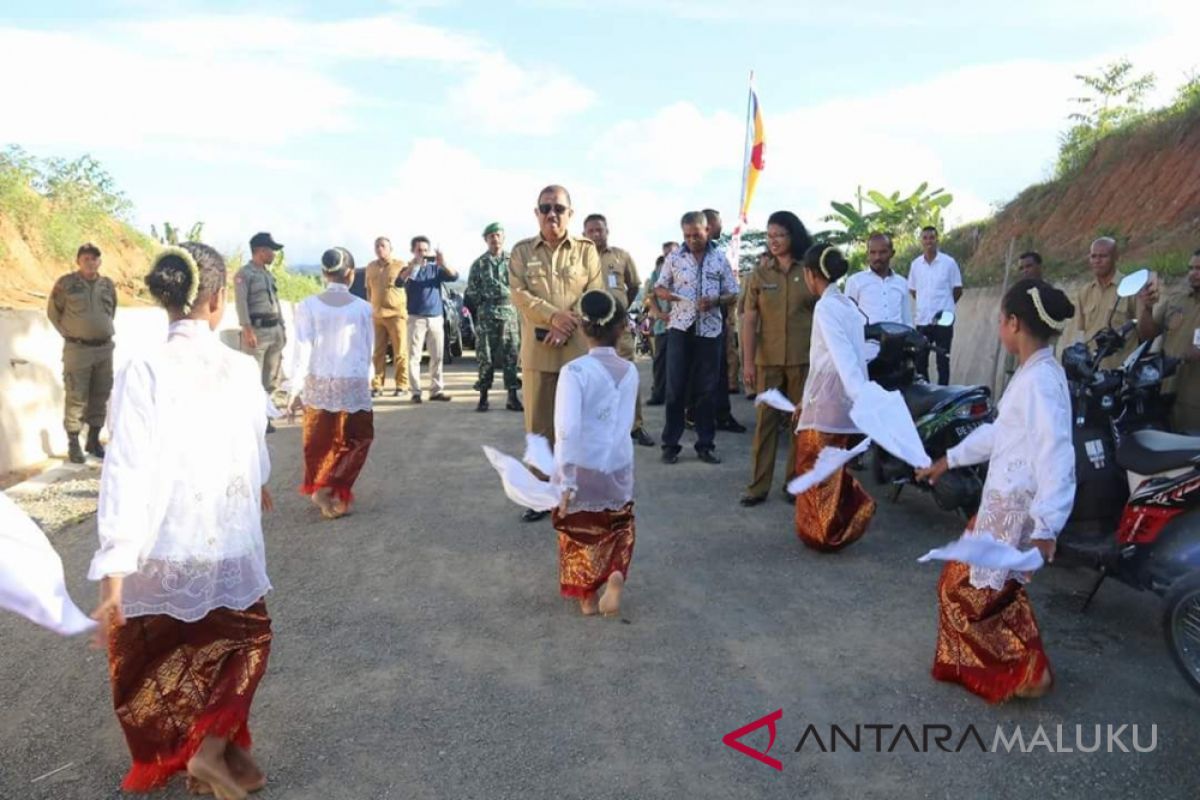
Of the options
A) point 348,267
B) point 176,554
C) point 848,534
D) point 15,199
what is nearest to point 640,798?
point 176,554

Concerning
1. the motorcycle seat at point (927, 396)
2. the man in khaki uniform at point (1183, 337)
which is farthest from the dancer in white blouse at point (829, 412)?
the man in khaki uniform at point (1183, 337)

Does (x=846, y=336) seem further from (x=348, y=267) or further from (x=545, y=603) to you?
(x=348, y=267)

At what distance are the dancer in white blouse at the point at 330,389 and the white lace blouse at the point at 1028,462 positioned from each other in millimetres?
4275

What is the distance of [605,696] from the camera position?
344cm

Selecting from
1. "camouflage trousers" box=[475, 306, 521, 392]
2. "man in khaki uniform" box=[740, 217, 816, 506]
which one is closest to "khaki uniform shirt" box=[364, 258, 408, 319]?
"camouflage trousers" box=[475, 306, 521, 392]

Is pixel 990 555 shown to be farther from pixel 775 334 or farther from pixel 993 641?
pixel 775 334

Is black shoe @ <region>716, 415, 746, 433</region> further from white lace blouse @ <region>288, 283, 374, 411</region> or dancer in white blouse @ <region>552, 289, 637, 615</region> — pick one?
dancer in white blouse @ <region>552, 289, 637, 615</region>

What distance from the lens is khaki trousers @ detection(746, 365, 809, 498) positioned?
5.99 metres

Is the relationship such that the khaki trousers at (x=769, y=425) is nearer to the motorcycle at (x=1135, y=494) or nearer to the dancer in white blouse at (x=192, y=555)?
the motorcycle at (x=1135, y=494)

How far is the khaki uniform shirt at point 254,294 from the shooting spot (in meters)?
9.04

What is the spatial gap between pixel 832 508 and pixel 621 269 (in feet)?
15.4

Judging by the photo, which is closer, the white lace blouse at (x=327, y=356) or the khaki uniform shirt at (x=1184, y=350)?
the khaki uniform shirt at (x=1184, y=350)

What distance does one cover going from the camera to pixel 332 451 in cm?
620

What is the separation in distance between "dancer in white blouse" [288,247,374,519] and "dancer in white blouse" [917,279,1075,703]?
13.9ft
